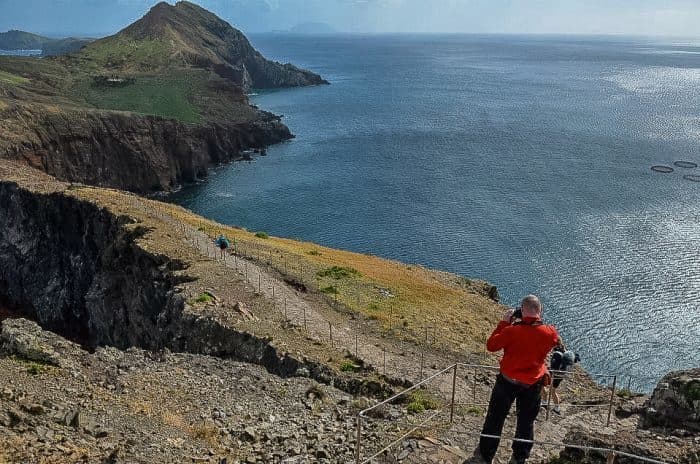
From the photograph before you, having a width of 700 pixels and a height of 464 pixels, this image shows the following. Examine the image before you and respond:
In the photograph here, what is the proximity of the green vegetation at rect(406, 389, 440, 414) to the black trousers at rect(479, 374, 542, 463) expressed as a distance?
6.97 metres

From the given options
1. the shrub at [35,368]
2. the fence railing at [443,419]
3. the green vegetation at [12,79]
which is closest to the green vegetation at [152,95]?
the green vegetation at [12,79]

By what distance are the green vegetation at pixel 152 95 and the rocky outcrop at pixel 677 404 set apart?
136 metres

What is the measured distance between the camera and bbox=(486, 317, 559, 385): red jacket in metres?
11.5

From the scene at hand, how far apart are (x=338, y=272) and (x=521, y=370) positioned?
34992mm

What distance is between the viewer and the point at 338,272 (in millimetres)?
46500

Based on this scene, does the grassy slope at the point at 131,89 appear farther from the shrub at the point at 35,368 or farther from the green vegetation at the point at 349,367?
the green vegetation at the point at 349,367

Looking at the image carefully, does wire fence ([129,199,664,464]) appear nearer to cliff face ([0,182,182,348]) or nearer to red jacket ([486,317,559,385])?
red jacket ([486,317,559,385])

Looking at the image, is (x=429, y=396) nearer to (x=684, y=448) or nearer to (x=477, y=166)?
(x=684, y=448)

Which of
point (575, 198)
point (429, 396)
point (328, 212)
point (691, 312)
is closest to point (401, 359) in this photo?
point (429, 396)

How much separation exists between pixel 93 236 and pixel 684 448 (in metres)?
51.7

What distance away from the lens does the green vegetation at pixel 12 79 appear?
134 metres

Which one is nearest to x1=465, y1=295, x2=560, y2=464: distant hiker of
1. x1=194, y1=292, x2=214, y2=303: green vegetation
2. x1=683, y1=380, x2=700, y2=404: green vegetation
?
x1=683, y1=380, x2=700, y2=404: green vegetation

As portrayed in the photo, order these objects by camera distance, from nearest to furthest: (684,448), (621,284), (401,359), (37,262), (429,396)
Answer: (684,448)
(429,396)
(401,359)
(37,262)
(621,284)

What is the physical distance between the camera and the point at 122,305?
149ft
